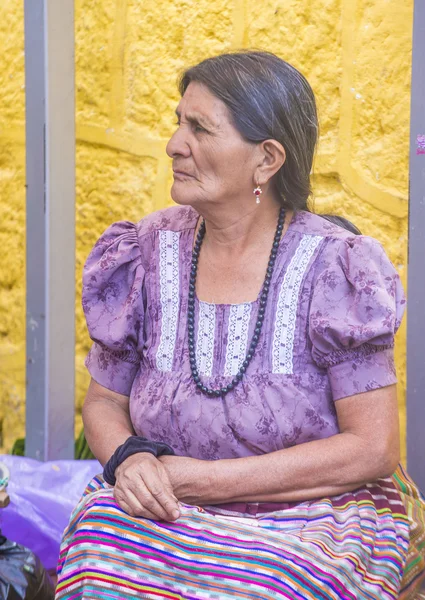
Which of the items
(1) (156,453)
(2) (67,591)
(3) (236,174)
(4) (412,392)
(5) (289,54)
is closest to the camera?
(2) (67,591)

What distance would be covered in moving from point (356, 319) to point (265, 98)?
0.62m

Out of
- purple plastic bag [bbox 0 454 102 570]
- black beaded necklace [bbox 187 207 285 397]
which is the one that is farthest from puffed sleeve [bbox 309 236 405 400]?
purple plastic bag [bbox 0 454 102 570]

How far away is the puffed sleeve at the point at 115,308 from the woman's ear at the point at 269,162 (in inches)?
16.3

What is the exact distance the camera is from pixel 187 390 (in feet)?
7.56

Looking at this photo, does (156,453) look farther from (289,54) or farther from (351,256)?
(289,54)

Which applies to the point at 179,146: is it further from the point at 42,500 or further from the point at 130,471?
the point at 42,500

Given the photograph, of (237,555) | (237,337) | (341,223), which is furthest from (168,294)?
(237,555)

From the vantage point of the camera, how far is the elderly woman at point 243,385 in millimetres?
1958

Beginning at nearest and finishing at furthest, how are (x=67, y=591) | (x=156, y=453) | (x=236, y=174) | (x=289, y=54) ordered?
1. (x=67, y=591)
2. (x=156, y=453)
3. (x=236, y=174)
4. (x=289, y=54)

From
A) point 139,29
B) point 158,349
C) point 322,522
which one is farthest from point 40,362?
point 322,522

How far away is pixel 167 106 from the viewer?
3.56 m

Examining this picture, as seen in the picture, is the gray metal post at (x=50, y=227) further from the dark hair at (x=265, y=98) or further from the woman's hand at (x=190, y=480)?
the woman's hand at (x=190, y=480)

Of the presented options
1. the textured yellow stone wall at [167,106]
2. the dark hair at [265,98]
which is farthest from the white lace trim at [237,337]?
the textured yellow stone wall at [167,106]

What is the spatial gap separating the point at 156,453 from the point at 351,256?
2.25 feet
